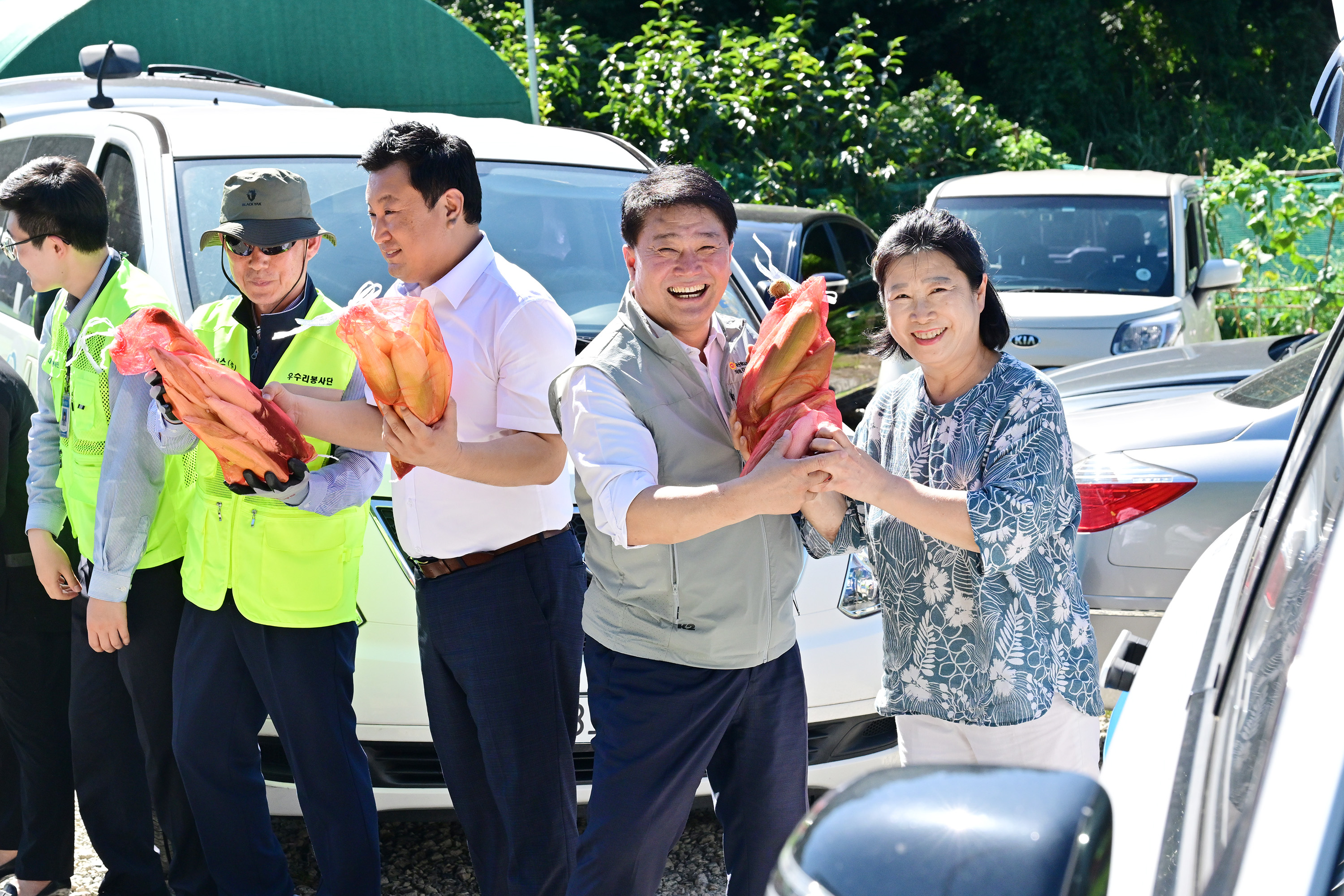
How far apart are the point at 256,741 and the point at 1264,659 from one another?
8.14 feet

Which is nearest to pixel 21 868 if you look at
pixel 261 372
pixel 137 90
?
pixel 261 372

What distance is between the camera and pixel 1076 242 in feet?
28.8

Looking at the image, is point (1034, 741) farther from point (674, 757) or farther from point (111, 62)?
point (111, 62)

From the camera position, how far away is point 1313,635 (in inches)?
40.1

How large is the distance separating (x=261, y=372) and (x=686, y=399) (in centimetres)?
111

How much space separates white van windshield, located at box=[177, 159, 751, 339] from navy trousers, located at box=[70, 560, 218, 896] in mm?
899

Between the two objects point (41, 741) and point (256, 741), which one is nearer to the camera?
point (256, 741)

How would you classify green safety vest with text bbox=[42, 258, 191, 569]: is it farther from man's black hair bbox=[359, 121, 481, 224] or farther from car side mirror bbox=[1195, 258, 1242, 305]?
car side mirror bbox=[1195, 258, 1242, 305]

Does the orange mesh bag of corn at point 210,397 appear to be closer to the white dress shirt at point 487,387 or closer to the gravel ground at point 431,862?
the white dress shirt at point 487,387

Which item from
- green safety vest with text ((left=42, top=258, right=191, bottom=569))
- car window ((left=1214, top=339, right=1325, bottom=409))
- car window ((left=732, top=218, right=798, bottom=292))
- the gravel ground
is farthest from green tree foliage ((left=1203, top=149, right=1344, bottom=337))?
green safety vest with text ((left=42, top=258, right=191, bottom=569))

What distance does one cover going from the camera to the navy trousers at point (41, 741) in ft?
11.5

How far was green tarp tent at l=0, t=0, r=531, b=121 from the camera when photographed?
868 centimetres

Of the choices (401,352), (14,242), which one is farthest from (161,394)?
(14,242)

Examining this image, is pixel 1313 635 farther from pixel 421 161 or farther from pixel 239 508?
pixel 239 508
